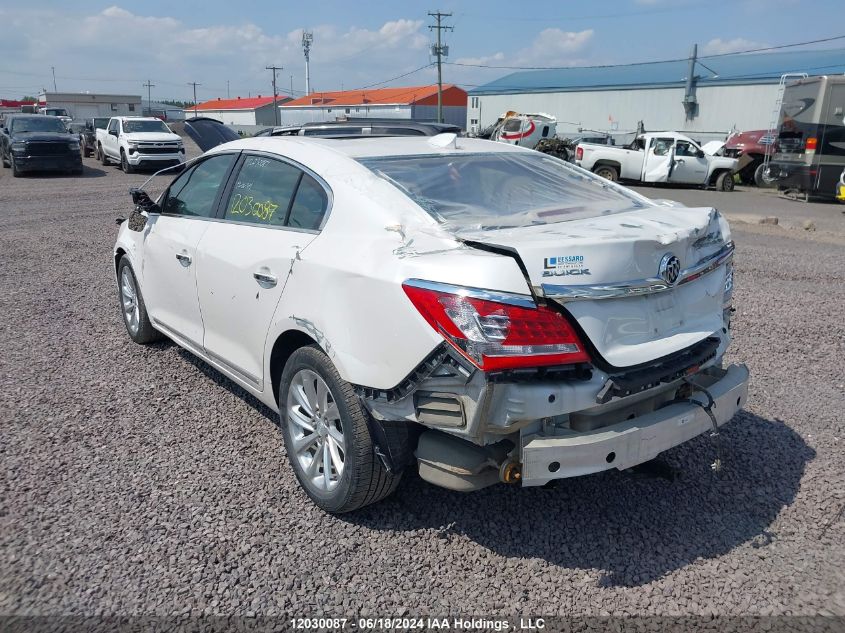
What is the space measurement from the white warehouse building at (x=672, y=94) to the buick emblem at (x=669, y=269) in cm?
3223

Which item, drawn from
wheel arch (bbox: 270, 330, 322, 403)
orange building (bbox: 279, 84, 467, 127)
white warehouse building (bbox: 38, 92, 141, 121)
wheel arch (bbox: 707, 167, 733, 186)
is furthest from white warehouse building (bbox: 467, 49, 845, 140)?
white warehouse building (bbox: 38, 92, 141, 121)

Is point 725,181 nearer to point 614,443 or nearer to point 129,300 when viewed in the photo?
point 129,300

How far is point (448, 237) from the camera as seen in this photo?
2865 mm

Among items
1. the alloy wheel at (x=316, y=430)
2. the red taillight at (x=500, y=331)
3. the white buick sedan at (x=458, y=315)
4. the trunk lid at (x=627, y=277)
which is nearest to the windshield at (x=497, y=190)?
the white buick sedan at (x=458, y=315)

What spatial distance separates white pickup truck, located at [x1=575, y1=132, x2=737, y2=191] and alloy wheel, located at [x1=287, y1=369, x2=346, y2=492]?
66.8 feet

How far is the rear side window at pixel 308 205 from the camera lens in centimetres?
335

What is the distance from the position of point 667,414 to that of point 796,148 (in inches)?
695

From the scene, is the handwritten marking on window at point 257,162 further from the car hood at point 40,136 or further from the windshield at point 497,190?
the car hood at point 40,136

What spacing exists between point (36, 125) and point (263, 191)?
2254cm

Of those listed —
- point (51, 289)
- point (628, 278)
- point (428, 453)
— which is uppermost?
point (628, 278)

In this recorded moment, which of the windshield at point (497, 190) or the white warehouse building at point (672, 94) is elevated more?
the white warehouse building at point (672, 94)

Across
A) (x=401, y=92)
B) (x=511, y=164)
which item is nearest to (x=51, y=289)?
(x=511, y=164)

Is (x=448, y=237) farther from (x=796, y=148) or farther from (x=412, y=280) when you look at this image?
(x=796, y=148)

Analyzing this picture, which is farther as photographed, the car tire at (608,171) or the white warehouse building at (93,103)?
the white warehouse building at (93,103)
